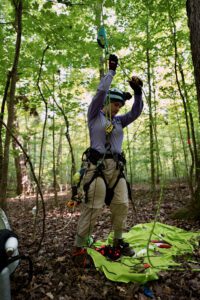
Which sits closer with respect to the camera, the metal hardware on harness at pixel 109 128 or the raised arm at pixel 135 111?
the metal hardware on harness at pixel 109 128

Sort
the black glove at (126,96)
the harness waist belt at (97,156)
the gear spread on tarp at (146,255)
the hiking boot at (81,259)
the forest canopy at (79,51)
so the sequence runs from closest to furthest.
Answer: the gear spread on tarp at (146,255) < the hiking boot at (81,259) < the harness waist belt at (97,156) < the black glove at (126,96) < the forest canopy at (79,51)

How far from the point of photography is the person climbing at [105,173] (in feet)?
11.5

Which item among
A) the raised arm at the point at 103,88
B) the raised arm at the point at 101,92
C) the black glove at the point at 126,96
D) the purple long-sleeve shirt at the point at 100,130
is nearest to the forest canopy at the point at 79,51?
the raised arm at the point at 103,88

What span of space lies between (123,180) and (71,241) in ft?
5.66

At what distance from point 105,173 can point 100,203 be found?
1.45ft

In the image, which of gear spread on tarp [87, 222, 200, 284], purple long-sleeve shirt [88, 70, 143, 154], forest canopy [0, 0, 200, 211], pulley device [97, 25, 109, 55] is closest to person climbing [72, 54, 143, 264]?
purple long-sleeve shirt [88, 70, 143, 154]

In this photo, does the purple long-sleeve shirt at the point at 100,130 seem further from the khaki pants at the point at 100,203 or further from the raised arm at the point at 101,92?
the khaki pants at the point at 100,203

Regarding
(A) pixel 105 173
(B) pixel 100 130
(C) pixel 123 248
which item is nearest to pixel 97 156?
(A) pixel 105 173

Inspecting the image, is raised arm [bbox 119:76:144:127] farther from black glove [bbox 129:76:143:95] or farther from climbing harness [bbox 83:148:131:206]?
climbing harness [bbox 83:148:131:206]

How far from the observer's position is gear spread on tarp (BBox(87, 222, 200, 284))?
3.03m

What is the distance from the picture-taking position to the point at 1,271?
2072 millimetres

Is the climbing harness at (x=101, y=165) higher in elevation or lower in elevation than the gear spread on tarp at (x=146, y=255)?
higher

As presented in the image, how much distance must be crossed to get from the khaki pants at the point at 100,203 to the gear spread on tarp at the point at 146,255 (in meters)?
0.38

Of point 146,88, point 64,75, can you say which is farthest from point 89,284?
point 146,88
